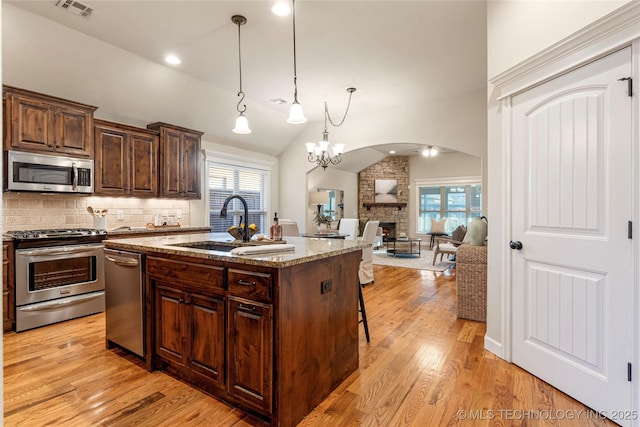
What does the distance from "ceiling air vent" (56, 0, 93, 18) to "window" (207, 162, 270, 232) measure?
9.72 feet

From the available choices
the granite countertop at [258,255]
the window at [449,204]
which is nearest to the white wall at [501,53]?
Result: the granite countertop at [258,255]

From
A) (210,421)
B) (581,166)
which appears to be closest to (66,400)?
(210,421)

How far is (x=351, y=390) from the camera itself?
2.29 meters

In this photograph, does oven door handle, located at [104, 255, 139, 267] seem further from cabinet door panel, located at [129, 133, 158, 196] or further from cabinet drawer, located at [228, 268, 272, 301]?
cabinet door panel, located at [129, 133, 158, 196]

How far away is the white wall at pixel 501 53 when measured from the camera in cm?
232

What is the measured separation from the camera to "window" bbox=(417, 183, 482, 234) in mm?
9797

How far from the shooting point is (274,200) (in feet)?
24.0

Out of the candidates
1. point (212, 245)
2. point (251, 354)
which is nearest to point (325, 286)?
point (251, 354)

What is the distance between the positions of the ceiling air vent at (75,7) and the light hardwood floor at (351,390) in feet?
9.89

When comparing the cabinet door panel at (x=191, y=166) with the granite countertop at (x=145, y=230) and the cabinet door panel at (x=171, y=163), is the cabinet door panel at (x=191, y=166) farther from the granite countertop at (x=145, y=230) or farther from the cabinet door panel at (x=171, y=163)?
the granite countertop at (x=145, y=230)

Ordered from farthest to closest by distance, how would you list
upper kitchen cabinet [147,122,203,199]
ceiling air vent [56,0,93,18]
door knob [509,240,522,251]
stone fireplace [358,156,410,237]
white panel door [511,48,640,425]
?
stone fireplace [358,156,410,237] < upper kitchen cabinet [147,122,203,199] < ceiling air vent [56,0,93,18] < door knob [509,240,522,251] < white panel door [511,48,640,425]

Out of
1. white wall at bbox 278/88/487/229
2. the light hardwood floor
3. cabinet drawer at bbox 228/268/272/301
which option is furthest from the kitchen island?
white wall at bbox 278/88/487/229

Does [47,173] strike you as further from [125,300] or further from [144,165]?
[125,300]

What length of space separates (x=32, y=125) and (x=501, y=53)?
14.9 ft
